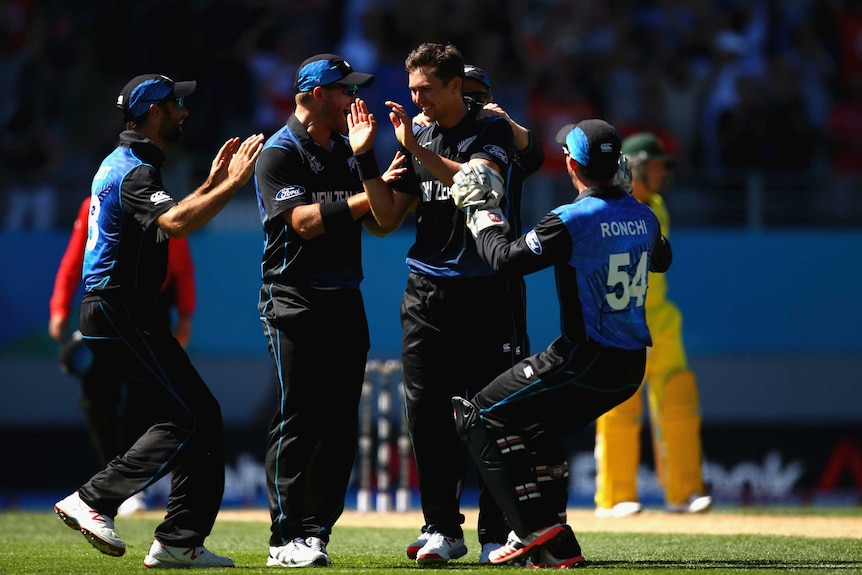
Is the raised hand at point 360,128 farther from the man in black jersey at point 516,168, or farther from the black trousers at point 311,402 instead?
the black trousers at point 311,402

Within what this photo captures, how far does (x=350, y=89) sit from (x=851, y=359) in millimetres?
8687

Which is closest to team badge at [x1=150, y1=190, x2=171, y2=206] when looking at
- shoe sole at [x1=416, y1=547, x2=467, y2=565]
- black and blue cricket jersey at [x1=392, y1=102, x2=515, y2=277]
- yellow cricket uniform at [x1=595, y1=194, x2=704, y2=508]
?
black and blue cricket jersey at [x1=392, y1=102, x2=515, y2=277]

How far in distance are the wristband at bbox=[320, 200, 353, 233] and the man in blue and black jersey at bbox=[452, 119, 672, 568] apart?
0.52 metres

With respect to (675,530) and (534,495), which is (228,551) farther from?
(675,530)

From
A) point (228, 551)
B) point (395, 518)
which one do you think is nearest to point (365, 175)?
point (228, 551)

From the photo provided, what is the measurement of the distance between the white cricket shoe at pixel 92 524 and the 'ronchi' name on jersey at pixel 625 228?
256 centimetres

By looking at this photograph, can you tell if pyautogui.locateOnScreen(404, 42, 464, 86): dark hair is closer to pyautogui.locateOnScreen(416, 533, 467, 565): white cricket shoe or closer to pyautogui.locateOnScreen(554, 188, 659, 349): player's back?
pyautogui.locateOnScreen(554, 188, 659, 349): player's back

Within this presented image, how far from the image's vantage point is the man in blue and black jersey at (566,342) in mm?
5910

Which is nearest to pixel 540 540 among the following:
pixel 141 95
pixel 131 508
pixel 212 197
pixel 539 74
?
pixel 212 197

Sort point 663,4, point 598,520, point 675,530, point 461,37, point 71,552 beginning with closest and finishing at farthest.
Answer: point 71,552 < point 675,530 < point 598,520 < point 461,37 < point 663,4

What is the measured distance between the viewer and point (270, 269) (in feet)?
21.1

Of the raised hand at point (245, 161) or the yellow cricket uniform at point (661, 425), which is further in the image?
the yellow cricket uniform at point (661, 425)

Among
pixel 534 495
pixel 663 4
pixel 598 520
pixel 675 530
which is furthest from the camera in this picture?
pixel 663 4

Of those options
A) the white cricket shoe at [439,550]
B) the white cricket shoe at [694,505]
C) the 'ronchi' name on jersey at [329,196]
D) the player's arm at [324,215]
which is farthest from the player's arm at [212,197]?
the white cricket shoe at [694,505]
